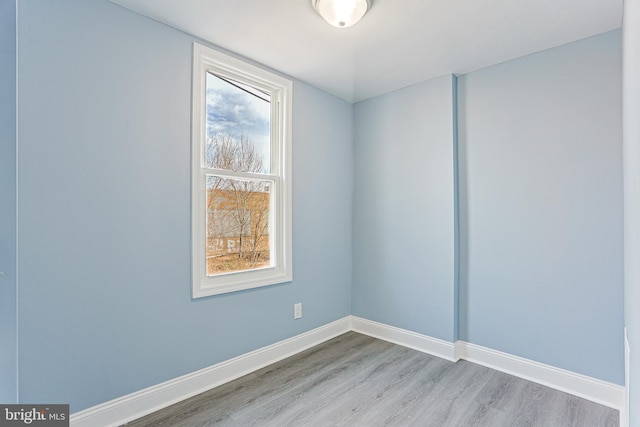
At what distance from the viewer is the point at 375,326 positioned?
3.18 metres

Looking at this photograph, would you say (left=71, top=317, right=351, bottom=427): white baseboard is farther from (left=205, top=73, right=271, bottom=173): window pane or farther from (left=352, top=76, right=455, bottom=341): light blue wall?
(left=205, top=73, right=271, bottom=173): window pane

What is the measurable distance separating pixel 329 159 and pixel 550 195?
1808 millimetres

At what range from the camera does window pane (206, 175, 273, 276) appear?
2338 millimetres

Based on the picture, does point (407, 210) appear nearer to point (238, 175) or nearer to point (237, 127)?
point (238, 175)

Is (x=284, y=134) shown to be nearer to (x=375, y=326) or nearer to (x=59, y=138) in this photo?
(x=59, y=138)

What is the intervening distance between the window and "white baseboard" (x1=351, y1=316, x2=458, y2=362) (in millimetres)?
1063

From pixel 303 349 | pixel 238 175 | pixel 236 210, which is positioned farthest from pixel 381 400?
pixel 238 175

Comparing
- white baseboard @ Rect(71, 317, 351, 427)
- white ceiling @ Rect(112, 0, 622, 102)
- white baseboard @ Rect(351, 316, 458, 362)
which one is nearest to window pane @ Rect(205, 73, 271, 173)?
white ceiling @ Rect(112, 0, 622, 102)

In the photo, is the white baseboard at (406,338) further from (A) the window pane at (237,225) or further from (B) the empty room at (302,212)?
(A) the window pane at (237,225)

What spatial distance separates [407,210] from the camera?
9.77 ft

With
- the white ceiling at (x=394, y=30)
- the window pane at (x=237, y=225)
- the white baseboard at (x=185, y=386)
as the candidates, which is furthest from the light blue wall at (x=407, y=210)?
the window pane at (x=237, y=225)

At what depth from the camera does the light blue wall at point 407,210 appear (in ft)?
8.93

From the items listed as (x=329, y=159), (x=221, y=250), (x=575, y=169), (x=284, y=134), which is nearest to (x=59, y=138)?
(x=221, y=250)

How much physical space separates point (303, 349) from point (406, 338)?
0.94 metres
